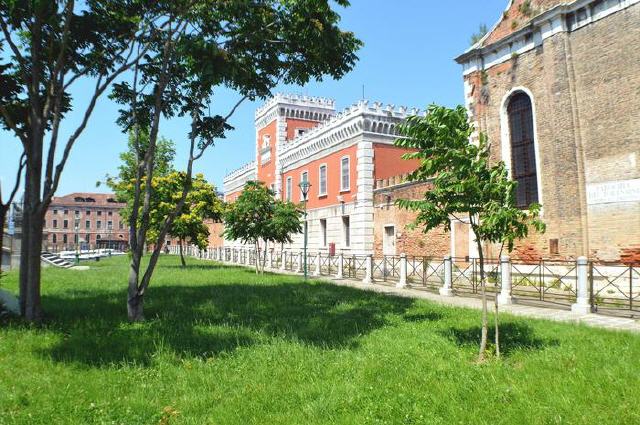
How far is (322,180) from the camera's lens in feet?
98.0

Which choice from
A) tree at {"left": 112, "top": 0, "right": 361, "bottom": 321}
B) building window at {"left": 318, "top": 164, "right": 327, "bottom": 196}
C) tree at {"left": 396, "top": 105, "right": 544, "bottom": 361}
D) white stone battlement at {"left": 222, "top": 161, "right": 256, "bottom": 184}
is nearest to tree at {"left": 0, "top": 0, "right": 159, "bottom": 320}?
tree at {"left": 112, "top": 0, "right": 361, "bottom": 321}

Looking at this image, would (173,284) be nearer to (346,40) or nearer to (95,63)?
(95,63)

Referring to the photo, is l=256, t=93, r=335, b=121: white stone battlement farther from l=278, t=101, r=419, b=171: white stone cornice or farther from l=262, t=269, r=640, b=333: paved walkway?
l=262, t=269, r=640, b=333: paved walkway

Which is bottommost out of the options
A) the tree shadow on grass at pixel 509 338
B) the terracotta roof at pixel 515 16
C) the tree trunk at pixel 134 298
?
the tree shadow on grass at pixel 509 338

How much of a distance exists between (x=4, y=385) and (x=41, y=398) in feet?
2.48

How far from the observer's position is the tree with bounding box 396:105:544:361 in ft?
21.4

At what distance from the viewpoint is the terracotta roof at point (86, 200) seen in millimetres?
88906

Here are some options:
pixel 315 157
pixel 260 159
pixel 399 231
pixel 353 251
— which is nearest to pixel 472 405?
pixel 399 231

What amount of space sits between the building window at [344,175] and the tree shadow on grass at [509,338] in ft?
59.7

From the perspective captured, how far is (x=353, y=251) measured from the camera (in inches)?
1019

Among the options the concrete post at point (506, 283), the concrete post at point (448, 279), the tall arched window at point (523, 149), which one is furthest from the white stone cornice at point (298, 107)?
the concrete post at point (506, 283)

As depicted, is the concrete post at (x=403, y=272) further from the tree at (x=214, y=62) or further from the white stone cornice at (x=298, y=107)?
the white stone cornice at (x=298, y=107)

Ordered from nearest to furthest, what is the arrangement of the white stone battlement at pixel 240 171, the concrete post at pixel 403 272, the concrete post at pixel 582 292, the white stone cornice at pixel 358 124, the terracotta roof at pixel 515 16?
the concrete post at pixel 582 292
the terracotta roof at pixel 515 16
the concrete post at pixel 403 272
the white stone cornice at pixel 358 124
the white stone battlement at pixel 240 171

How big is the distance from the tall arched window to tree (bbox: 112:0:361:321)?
31.0 feet
